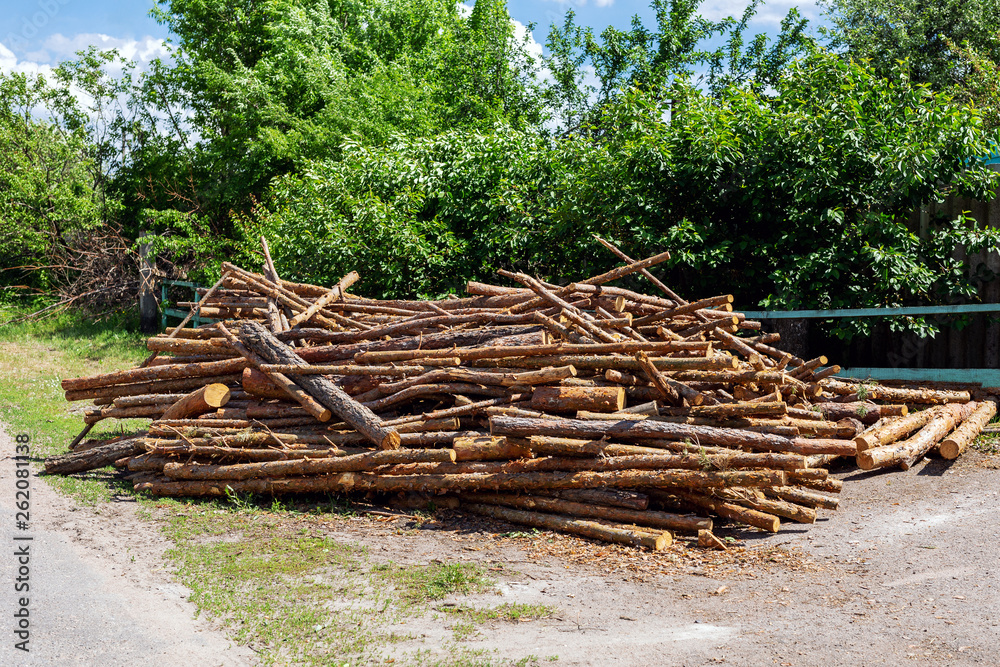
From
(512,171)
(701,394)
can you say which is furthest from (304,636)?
(512,171)

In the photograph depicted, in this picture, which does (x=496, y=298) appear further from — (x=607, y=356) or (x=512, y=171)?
(x=512, y=171)

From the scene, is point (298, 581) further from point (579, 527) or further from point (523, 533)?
point (579, 527)

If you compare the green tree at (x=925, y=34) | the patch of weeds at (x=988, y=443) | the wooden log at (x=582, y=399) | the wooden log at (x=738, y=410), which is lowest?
the patch of weeds at (x=988, y=443)

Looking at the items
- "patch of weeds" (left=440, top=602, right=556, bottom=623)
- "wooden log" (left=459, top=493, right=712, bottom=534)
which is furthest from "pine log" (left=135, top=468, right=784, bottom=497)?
"patch of weeds" (left=440, top=602, right=556, bottom=623)

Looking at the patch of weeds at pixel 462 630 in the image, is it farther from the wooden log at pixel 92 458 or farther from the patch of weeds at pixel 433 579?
the wooden log at pixel 92 458

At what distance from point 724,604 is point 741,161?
7.14 m

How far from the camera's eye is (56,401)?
12.6 m

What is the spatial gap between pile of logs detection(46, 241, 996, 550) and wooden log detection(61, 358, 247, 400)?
0.02 m

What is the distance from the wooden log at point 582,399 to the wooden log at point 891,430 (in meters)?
2.14

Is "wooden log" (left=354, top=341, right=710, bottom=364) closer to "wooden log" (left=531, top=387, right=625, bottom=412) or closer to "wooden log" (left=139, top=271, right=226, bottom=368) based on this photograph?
"wooden log" (left=531, top=387, right=625, bottom=412)

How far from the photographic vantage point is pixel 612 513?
256 inches

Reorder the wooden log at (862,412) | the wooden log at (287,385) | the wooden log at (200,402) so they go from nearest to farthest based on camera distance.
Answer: the wooden log at (287,385), the wooden log at (200,402), the wooden log at (862,412)

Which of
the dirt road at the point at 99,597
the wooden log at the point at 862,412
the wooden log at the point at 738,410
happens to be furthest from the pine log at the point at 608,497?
the dirt road at the point at 99,597

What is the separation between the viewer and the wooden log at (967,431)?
7945mm
